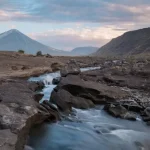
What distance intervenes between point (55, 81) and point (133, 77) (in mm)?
12077

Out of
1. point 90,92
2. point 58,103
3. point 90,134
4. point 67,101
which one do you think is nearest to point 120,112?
point 67,101

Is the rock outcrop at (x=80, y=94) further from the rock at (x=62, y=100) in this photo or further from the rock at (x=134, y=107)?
the rock at (x=134, y=107)

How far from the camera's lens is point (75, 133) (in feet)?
65.3

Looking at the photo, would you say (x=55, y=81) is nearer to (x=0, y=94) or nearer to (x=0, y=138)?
(x=0, y=94)

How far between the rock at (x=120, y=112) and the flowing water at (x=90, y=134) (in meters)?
0.52

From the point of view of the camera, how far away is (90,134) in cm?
1997

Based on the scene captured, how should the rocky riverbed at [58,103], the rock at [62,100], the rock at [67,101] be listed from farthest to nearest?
the rock at [67,101]
the rock at [62,100]
the rocky riverbed at [58,103]

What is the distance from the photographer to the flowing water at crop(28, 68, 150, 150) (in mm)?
17688

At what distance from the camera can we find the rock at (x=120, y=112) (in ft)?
79.1

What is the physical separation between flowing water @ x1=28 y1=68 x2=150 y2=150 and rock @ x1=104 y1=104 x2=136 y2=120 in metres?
0.52

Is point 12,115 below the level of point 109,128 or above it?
above

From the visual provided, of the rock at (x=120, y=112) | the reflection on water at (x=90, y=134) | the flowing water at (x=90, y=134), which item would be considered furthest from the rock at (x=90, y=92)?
the reflection on water at (x=90, y=134)

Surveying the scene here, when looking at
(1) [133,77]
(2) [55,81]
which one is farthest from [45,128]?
(1) [133,77]

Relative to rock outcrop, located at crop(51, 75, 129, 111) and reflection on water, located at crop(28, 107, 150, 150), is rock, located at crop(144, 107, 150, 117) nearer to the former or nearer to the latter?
reflection on water, located at crop(28, 107, 150, 150)
